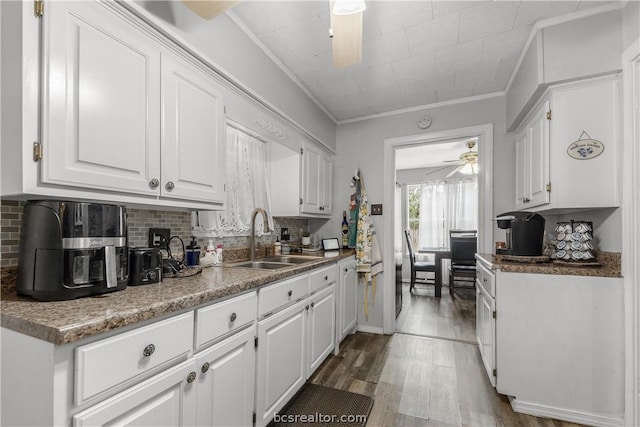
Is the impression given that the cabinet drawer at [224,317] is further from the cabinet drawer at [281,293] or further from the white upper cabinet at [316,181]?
the white upper cabinet at [316,181]

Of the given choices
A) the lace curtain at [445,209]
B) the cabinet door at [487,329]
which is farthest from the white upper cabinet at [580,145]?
the lace curtain at [445,209]

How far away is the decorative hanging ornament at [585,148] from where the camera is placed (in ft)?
5.69

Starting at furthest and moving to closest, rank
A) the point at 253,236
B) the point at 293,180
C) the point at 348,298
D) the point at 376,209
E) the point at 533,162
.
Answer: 1. the point at 376,209
2. the point at 348,298
3. the point at 293,180
4. the point at 253,236
5. the point at 533,162

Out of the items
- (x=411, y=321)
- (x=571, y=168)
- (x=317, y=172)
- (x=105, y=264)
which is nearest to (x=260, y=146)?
(x=317, y=172)

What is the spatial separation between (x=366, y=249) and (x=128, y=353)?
94.4 inches

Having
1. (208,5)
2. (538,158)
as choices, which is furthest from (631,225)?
(208,5)

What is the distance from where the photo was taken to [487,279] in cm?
212

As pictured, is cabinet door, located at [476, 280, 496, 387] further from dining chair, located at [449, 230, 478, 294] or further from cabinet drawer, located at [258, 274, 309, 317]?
dining chair, located at [449, 230, 478, 294]

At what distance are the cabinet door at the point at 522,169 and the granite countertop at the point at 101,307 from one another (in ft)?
7.64

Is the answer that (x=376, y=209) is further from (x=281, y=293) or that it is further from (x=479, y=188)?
(x=281, y=293)

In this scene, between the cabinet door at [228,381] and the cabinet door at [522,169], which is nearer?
the cabinet door at [228,381]

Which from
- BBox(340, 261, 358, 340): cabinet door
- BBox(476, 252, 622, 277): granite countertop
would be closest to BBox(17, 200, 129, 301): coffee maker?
BBox(340, 261, 358, 340): cabinet door

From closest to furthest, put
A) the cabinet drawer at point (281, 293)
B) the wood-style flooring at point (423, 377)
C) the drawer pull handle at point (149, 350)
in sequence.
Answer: the drawer pull handle at point (149, 350) → the cabinet drawer at point (281, 293) → the wood-style flooring at point (423, 377)

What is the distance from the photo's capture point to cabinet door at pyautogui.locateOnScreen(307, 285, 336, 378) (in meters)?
2.02
